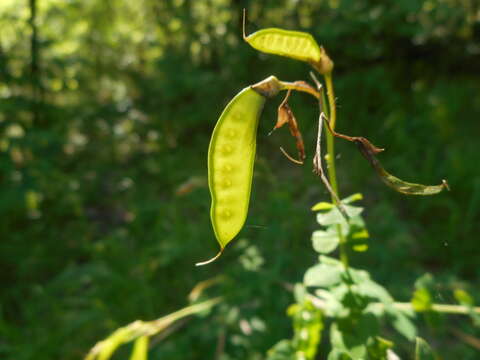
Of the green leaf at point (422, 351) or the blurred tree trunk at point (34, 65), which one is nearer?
the green leaf at point (422, 351)

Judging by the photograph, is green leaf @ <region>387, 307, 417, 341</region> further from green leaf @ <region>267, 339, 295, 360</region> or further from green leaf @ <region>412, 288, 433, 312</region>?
green leaf @ <region>267, 339, 295, 360</region>

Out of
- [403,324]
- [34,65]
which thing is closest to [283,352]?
[403,324]

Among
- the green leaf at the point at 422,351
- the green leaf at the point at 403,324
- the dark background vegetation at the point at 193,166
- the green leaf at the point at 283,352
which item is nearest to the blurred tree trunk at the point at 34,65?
the dark background vegetation at the point at 193,166

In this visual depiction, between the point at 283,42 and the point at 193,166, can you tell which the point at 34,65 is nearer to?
the point at 193,166

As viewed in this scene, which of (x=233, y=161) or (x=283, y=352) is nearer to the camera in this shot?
(x=233, y=161)

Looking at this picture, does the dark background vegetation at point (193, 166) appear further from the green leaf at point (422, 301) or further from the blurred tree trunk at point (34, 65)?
the green leaf at point (422, 301)

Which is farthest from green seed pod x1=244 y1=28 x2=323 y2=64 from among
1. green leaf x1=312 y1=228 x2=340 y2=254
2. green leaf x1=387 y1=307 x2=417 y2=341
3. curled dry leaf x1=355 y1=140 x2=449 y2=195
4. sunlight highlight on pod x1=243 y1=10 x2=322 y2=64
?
green leaf x1=387 y1=307 x2=417 y2=341
